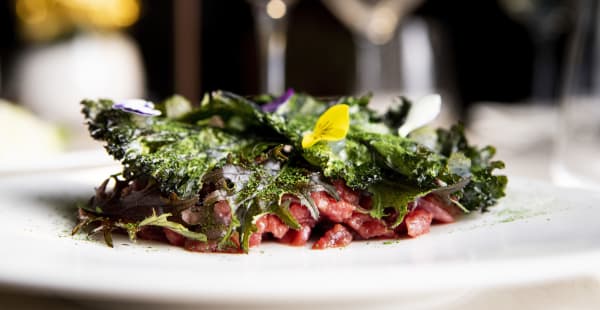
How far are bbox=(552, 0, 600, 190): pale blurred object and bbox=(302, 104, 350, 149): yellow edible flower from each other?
1.16 m

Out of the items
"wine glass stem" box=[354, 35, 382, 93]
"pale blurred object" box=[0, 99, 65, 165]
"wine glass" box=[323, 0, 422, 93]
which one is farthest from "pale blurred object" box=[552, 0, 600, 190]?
"wine glass stem" box=[354, 35, 382, 93]

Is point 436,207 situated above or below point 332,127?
below

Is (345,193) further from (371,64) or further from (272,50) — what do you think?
(371,64)

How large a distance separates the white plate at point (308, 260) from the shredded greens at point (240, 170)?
5 cm

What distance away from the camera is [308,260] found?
108 cm

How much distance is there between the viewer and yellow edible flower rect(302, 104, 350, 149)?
1.22 m

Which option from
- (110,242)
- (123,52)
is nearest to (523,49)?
(123,52)

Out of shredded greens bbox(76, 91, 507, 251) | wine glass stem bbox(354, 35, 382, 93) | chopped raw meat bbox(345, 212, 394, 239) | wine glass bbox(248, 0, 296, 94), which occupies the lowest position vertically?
wine glass stem bbox(354, 35, 382, 93)

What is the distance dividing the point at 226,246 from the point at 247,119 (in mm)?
309

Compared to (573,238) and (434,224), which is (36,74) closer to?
(434,224)

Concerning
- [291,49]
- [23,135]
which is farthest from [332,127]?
[291,49]

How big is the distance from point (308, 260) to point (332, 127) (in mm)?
257

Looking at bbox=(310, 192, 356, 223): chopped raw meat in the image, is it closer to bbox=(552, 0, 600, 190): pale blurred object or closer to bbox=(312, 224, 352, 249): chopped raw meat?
bbox=(312, 224, 352, 249): chopped raw meat

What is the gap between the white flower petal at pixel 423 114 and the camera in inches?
53.4
